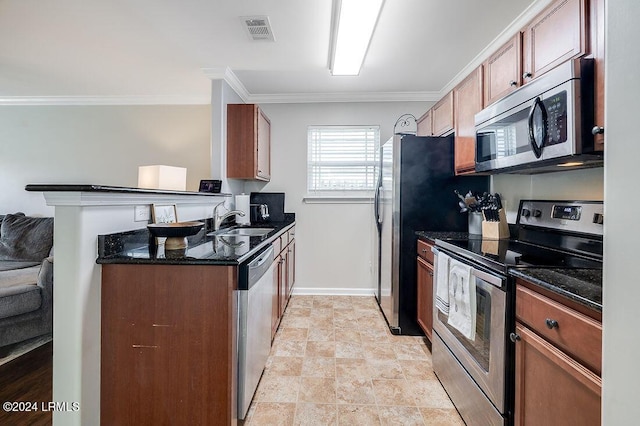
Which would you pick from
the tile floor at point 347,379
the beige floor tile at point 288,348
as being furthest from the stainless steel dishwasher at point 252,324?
the beige floor tile at point 288,348

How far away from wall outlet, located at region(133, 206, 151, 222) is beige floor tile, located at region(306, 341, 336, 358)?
1.51 metres

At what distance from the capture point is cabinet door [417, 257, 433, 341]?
89.4 inches

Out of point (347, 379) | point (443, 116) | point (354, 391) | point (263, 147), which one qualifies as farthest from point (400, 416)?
point (263, 147)

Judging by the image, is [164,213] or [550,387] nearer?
[550,387]

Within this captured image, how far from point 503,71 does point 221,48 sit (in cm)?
222

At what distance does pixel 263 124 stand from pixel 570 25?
8.88 ft

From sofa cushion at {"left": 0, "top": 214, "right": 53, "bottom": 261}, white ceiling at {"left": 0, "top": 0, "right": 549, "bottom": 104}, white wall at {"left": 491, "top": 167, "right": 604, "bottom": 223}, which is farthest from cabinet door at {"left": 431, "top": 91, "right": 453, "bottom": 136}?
sofa cushion at {"left": 0, "top": 214, "right": 53, "bottom": 261}

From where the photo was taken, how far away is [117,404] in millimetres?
1380

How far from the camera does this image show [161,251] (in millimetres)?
1614

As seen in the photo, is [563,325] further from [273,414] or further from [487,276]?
[273,414]

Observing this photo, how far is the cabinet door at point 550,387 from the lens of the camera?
89 cm

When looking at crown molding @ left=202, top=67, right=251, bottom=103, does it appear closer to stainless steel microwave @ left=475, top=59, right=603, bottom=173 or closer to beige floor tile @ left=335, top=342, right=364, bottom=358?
stainless steel microwave @ left=475, top=59, right=603, bottom=173

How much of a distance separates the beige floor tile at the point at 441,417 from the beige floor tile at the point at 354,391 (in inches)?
11.6

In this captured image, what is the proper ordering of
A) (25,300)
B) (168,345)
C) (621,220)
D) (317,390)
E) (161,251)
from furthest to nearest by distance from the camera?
(25,300), (317,390), (161,251), (168,345), (621,220)
